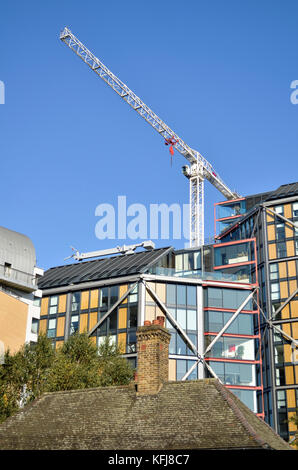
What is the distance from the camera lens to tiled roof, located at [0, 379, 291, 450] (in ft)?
74.9

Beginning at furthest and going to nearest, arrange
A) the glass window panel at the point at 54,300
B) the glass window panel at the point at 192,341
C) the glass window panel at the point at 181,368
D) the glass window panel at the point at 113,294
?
1. the glass window panel at the point at 54,300
2. the glass window panel at the point at 113,294
3. the glass window panel at the point at 192,341
4. the glass window panel at the point at 181,368

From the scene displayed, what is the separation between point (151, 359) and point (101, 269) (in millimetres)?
55689

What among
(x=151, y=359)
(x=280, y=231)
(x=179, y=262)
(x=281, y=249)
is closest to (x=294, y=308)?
(x=281, y=249)

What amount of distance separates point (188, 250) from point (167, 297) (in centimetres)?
1550

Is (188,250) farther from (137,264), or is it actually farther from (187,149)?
(187,149)

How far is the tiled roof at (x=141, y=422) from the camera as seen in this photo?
22.8m

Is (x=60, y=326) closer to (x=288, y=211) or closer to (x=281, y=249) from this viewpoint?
(x=281, y=249)

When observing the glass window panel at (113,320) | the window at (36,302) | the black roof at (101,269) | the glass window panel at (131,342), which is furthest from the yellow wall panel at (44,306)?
the glass window panel at (131,342)

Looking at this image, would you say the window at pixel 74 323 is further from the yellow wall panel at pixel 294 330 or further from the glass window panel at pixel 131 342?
the yellow wall panel at pixel 294 330

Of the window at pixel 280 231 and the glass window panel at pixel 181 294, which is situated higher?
the window at pixel 280 231

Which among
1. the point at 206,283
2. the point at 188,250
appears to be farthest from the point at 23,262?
the point at 188,250

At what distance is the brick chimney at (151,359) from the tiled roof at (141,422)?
1.23 ft
